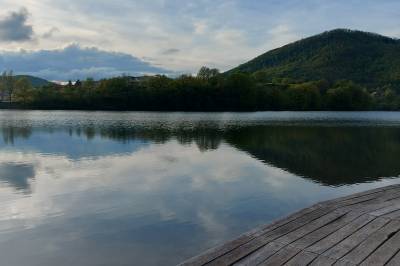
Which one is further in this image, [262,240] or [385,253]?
[262,240]

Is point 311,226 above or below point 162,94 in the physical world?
below

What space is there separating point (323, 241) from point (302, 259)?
3.13ft

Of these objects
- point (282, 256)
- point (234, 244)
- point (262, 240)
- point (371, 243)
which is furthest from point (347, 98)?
Result: point (282, 256)

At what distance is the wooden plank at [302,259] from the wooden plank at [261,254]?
354 mm

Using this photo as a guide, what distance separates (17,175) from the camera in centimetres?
1708

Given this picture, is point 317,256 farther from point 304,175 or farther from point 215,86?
point 215,86

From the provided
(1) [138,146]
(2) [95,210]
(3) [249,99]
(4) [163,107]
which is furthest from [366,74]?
(2) [95,210]

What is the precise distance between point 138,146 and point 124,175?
1081 centimetres

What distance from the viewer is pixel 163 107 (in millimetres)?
114188

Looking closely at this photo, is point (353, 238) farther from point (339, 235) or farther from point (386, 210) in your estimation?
point (386, 210)

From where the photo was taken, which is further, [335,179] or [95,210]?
[335,179]

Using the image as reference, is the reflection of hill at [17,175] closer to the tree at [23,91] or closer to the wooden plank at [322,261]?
the wooden plank at [322,261]

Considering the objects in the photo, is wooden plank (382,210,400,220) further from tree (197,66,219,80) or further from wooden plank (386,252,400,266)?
tree (197,66,219,80)

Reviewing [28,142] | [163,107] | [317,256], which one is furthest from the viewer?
[163,107]
